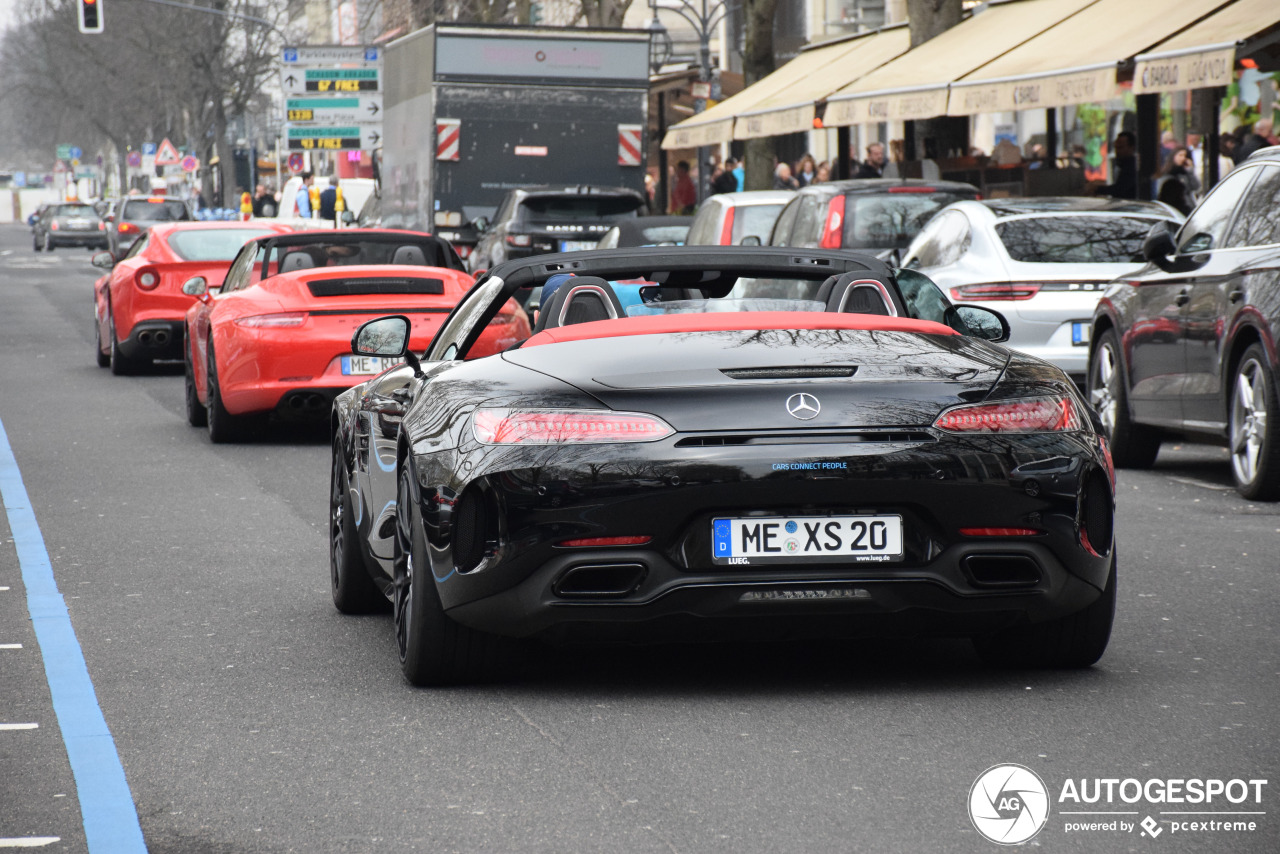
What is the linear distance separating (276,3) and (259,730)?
69.5 m

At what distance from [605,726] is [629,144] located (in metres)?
22.3

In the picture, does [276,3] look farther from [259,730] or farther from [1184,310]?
[259,730]

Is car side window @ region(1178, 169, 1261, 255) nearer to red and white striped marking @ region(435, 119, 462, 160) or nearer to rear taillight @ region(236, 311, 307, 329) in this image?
rear taillight @ region(236, 311, 307, 329)

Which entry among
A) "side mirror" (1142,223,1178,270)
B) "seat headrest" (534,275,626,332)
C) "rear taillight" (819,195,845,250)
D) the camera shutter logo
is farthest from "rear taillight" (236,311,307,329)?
the camera shutter logo

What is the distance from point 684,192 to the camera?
36562 mm

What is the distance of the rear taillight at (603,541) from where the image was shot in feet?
17.4

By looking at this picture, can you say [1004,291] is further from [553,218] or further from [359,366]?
[553,218]

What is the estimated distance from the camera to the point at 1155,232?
10.4m

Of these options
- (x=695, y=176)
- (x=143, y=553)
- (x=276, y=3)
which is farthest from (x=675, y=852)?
(x=276, y=3)

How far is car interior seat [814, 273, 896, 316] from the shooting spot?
6.23m

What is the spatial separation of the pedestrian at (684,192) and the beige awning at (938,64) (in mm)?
10158

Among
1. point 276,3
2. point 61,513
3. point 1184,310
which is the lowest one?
point 61,513

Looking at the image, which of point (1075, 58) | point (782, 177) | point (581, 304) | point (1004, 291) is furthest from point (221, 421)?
point (782, 177)

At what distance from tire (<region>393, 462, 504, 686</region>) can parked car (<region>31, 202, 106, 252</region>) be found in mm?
69656
